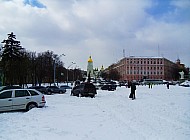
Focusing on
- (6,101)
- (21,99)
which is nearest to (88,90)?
(21,99)

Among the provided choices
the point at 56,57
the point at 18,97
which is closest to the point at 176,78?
the point at 56,57

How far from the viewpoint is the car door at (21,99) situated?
53.7 ft

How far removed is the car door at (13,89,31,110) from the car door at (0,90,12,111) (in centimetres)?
30

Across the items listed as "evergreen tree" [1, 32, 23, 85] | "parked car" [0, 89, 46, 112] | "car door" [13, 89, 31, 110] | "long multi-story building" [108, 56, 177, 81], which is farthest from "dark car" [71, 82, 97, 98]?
"long multi-story building" [108, 56, 177, 81]

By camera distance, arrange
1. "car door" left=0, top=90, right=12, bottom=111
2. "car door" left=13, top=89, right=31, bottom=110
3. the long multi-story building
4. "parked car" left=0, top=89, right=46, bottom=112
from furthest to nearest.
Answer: the long multi-story building < "car door" left=13, top=89, right=31, bottom=110 < "parked car" left=0, top=89, right=46, bottom=112 < "car door" left=0, top=90, right=12, bottom=111

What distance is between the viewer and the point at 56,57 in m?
71.8

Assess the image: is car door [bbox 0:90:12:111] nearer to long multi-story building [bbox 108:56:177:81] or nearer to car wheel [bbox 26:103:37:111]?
car wheel [bbox 26:103:37:111]

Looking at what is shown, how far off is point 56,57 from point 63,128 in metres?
62.5

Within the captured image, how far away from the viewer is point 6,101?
52.9 ft

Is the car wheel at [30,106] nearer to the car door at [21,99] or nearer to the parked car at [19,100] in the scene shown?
the parked car at [19,100]

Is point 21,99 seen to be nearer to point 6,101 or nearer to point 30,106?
point 30,106

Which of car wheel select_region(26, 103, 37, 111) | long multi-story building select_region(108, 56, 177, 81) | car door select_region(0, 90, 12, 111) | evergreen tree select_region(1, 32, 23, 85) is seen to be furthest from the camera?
long multi-story building select_region(108, 56, 177, 81)

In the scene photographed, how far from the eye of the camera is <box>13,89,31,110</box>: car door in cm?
1638

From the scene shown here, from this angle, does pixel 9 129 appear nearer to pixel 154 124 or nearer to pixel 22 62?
pixel 154 124
